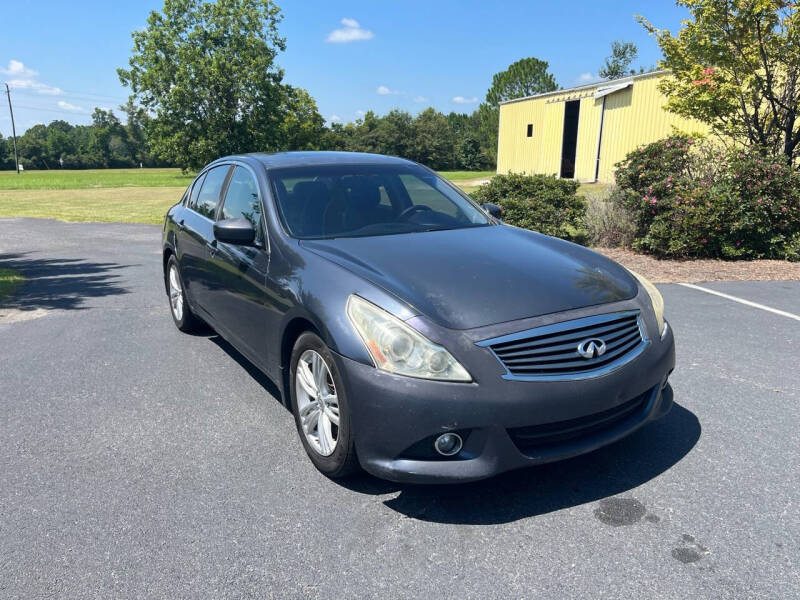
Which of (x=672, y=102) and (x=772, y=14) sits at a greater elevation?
(x=772, y=14)

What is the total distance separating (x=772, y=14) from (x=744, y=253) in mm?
3793

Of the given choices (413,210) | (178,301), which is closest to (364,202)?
(413,210)

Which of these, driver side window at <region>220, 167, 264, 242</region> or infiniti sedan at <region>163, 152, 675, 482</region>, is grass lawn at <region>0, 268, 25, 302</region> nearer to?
driver side window at <region>220, 167, 264, 242</region>

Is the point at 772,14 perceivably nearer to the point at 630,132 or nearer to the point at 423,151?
the point at 630,132

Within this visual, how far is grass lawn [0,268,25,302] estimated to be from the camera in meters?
8.04

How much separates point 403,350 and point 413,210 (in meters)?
1.85

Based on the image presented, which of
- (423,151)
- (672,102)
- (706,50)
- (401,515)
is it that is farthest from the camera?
(423,151)

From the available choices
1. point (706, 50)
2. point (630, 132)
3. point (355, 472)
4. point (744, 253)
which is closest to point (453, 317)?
point (355, 472)

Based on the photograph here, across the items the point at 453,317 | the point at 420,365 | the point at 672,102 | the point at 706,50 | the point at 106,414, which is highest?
the point at 706,50

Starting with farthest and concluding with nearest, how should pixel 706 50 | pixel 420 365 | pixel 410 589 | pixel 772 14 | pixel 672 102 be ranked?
1. pixel 672 102
2. pixel 706 50
3. pixel 772 14
4. pixel 420 365
5. pixel 410 589

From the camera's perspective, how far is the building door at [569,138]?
107ft

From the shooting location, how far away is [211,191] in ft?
17.2

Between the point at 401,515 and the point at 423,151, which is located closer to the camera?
the point at 401,515

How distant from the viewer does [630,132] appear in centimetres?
2662
